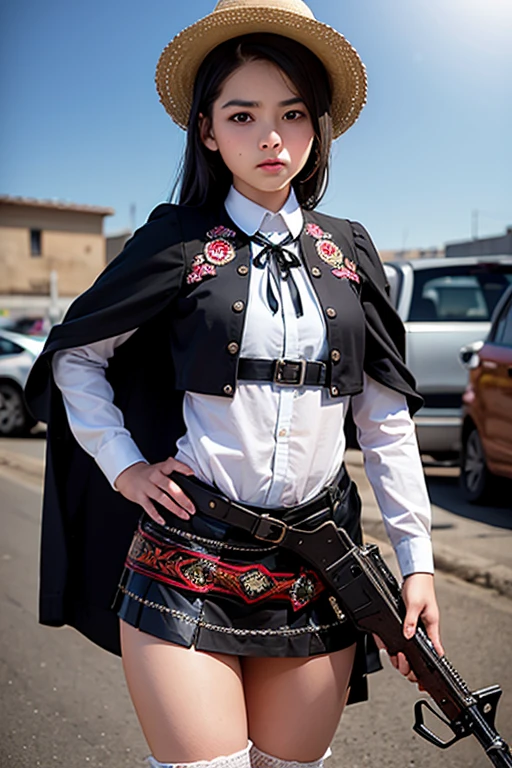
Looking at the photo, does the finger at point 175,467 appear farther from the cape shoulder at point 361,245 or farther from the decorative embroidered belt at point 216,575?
the cape shoulder at point 361,245

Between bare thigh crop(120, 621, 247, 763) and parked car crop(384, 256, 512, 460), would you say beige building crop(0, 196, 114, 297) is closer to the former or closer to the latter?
parked car crop(384, 256, 512, 460)

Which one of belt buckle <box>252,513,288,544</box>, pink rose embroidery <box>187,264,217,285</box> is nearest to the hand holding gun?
belt buckle <box>252,513,288,544</box>

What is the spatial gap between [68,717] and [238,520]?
6.92 ft

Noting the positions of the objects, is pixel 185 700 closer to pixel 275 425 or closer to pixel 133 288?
pixel 275 425

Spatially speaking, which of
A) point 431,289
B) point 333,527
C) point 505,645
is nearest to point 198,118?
point 333,527

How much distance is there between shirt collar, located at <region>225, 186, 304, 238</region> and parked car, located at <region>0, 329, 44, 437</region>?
9.19 m

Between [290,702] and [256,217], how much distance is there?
924 mm

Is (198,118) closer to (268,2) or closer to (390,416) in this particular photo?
(268,2)

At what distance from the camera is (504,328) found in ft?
21.0

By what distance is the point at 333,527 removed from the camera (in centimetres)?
168

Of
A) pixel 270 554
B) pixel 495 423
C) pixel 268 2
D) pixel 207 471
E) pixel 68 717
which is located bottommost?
pixel 68 717

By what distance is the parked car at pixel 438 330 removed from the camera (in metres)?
7.21

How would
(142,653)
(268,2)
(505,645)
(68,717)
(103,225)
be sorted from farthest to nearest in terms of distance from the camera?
(103,225), (505,645), (68,717), (268,2), (142,653)

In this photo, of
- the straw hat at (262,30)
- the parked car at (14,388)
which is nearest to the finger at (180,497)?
the straw hat at (262,30)
